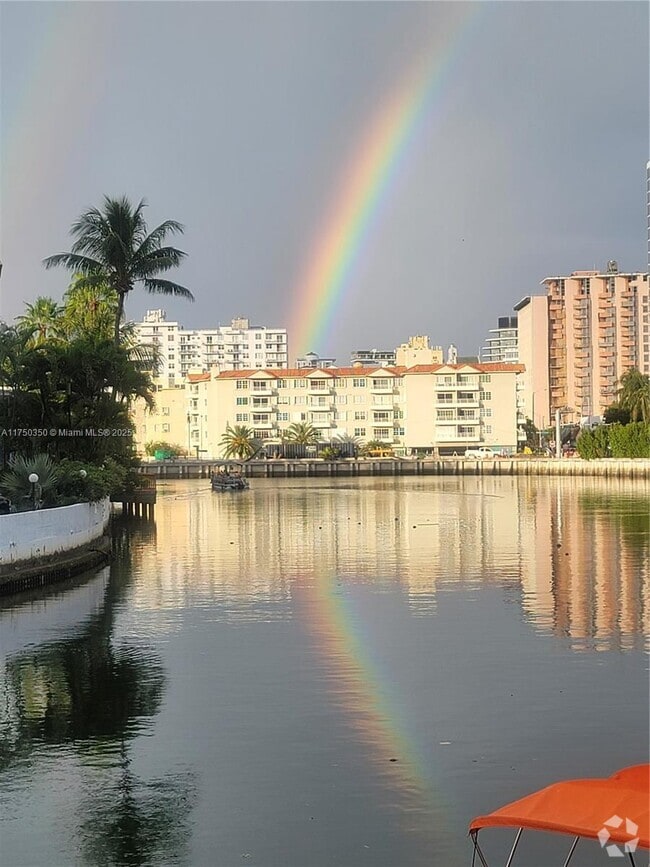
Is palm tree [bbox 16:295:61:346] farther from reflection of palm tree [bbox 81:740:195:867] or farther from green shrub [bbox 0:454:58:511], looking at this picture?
reflection of palm tree [bbox 81:740:195:867]

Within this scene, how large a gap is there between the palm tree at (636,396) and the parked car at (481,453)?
17.6 meters

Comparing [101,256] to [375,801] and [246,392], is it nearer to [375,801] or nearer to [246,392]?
[375,801]

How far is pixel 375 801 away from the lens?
1126cm

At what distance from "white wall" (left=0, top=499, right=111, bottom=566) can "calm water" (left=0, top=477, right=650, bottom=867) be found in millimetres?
1146

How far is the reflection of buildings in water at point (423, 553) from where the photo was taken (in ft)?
81.9

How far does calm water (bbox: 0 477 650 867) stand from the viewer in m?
10.5

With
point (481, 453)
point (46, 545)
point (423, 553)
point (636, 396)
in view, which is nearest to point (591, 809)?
point (46, 545)

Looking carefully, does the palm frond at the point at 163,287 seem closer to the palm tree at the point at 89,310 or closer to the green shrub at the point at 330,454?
the palm tree at the point at 89,310

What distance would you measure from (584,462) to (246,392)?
48349 millimetres

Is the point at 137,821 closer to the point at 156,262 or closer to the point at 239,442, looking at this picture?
the point at 156,262

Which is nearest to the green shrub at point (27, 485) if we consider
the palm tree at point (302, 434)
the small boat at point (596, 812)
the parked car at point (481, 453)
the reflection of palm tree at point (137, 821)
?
the reflection of palm tree at point (137, 821)

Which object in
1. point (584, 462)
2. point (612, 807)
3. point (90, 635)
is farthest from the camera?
point (584, 462)

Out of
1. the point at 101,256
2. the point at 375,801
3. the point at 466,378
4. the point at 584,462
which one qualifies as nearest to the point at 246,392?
the point at 466,378

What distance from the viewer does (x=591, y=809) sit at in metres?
6.41
